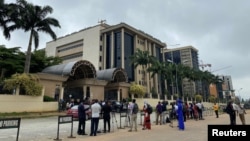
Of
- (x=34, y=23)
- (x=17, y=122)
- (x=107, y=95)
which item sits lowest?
(x=17, y=122)

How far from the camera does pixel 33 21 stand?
2817 cm

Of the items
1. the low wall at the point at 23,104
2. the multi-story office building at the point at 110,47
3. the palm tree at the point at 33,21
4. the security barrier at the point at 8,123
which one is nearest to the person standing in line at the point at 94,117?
the security barrier at the point at 8,123

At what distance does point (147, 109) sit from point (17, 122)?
7.64m

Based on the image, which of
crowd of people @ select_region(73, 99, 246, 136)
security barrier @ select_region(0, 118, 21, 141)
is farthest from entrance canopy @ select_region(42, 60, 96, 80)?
security barrier @ select_region(0, 118, 21, 141)

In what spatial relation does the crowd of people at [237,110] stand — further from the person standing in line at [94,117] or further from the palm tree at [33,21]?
the palm tree at [33,21]

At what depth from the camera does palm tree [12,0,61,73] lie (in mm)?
27219

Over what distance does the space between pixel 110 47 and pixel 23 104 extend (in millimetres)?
40342

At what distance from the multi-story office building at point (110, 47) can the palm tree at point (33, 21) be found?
99.0 ft

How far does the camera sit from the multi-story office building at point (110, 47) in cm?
5950

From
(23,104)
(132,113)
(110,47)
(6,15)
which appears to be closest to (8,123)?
(132,113)

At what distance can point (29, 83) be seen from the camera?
2308cm

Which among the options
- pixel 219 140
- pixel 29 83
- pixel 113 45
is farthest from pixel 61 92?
pixel 113 45

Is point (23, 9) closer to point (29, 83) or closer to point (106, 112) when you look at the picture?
point (29, 83)

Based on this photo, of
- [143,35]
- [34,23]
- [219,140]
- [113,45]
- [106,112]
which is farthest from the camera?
[143,35]
